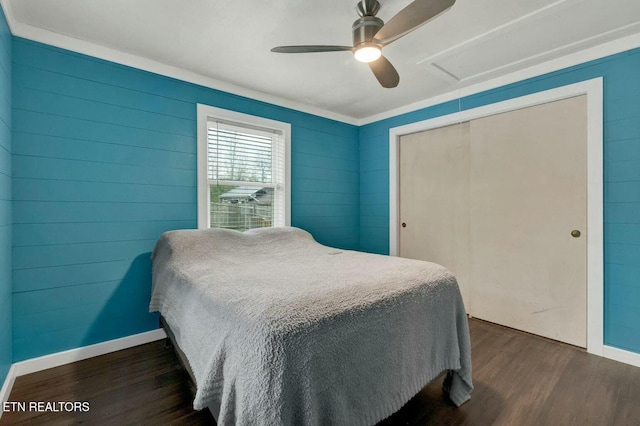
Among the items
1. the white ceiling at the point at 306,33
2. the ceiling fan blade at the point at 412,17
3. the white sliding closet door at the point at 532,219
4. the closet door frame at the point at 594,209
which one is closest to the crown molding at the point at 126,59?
the white ceiling at the point at 306,33

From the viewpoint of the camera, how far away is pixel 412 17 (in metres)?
1.52

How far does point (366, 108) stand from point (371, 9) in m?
1.99

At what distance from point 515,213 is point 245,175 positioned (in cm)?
270

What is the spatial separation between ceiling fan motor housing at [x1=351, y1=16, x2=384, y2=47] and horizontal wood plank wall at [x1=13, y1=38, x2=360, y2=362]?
168 centimetres

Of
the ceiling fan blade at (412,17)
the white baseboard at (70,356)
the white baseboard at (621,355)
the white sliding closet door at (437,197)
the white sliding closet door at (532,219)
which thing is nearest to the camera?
the ceiling fan blade at (412,17)

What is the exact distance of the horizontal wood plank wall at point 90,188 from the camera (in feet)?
6.70

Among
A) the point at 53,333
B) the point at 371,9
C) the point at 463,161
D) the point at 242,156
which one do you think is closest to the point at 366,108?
the point at 463,161

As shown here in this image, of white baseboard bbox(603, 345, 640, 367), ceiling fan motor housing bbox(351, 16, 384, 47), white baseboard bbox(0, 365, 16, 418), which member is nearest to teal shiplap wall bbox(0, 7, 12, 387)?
white baseboard bbox(0, 365, 16, 418)

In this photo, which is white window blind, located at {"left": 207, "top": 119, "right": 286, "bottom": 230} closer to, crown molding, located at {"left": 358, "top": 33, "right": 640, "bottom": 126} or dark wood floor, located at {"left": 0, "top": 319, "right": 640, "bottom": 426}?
dark wood floor, located at {"left": 0, "top": 319, "right": 640, "bottom": 426}

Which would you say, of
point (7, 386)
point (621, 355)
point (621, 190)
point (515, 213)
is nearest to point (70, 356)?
point (7, 386)

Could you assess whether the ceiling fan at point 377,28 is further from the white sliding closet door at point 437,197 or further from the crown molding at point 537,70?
the white sliding closet door at point 437,197

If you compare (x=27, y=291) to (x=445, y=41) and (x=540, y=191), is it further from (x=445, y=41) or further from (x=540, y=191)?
(x=540, y=191)

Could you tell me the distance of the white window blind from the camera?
2.93m

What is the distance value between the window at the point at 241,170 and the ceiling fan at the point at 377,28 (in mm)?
1325
